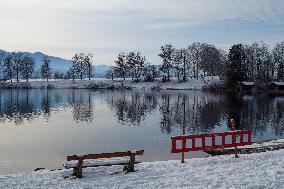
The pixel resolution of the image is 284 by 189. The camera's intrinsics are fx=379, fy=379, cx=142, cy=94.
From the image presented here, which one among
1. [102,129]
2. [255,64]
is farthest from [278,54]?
[102,129]

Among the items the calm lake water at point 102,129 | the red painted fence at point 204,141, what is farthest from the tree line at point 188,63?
the red painted fence at point 204,141

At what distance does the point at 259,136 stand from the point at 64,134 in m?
22.7

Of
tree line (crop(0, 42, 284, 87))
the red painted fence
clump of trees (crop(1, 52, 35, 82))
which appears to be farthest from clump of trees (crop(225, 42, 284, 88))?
the red painted fence

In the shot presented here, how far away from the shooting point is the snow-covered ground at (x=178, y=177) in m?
16.0

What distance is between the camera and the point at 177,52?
16150cm

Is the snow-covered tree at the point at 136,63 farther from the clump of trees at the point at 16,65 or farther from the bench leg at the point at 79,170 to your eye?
the bench leg at the point at 79,170

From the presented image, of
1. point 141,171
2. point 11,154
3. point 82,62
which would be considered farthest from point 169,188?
point 82,62

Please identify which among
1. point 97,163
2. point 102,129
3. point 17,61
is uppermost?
point 17,61

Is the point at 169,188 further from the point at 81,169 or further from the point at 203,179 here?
the point at 81,169

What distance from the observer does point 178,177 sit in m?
17.4

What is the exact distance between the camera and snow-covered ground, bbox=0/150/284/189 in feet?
52.4

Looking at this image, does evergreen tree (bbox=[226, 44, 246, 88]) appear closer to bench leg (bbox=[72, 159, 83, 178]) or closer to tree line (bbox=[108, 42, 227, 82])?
tree line (bbox=[108, 42, 227, 82])

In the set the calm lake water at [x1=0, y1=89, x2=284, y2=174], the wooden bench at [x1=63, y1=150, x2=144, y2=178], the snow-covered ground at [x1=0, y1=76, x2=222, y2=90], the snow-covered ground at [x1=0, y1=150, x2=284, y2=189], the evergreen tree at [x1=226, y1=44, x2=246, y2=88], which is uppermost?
the evergreen tree at [x1=226, y1=44, x2=246, y2=88]

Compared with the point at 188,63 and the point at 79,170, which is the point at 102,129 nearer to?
the point at 79,170
